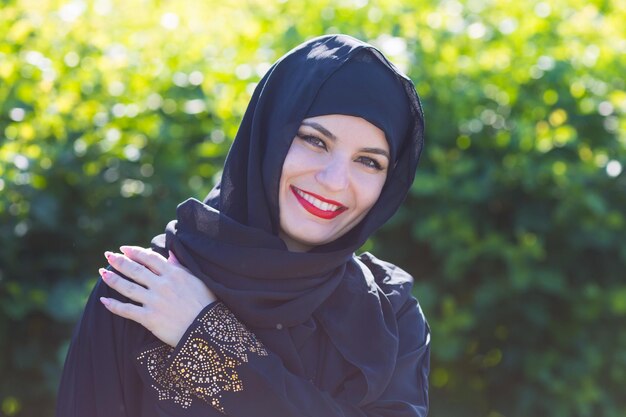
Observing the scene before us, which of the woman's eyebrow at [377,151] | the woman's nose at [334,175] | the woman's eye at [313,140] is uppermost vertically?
the woman's eye at [313,140]

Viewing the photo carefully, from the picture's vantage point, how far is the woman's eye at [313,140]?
217 cm

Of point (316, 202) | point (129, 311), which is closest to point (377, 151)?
point (316, 202)

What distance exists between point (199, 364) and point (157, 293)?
0.54ft

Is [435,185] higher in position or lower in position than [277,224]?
lower

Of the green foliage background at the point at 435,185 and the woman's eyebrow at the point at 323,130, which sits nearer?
the woman's eyebrow at the point at 323,130

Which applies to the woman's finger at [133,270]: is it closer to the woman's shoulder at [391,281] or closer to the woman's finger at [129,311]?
the woman's finger at [129,311]

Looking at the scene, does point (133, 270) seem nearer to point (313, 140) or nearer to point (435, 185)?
point (313, 140)

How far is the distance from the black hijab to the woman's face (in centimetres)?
2

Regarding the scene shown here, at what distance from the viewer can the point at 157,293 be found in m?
2.12

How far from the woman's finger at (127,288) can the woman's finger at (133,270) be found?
13 millimetres

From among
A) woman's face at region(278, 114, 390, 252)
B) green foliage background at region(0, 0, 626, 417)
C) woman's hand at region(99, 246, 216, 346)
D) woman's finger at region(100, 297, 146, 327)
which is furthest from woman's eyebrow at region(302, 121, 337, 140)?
green foliage background at region(0, 0, 626, 417)

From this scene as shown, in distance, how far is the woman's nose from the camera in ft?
7.02

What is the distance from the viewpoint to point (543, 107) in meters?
3.86

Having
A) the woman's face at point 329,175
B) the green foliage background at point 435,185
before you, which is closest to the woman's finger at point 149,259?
the woman's face at point 329,175
